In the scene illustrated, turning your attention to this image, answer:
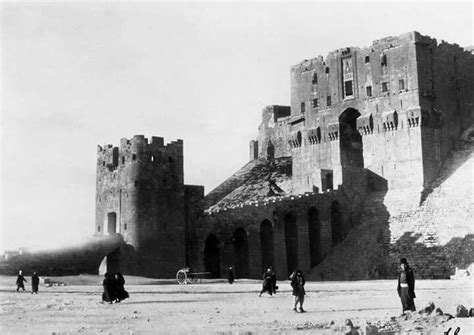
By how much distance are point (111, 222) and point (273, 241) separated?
11.5 m

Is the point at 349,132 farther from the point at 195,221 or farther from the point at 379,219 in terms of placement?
the point at 195,221

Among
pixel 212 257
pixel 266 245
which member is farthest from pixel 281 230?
pixel 212 257

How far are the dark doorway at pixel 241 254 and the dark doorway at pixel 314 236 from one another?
604cm

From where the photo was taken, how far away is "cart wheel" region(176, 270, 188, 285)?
4284 centimetres

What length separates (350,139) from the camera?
6456 cm

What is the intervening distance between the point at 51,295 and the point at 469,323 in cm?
1985

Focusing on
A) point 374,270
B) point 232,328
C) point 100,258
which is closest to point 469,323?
point 232,328

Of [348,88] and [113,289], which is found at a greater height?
[348,88]

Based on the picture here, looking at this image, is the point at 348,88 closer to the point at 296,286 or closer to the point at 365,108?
the point at 365,108

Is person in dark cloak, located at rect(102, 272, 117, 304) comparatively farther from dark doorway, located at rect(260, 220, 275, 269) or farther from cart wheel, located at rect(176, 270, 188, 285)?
dark doorway, located at rect(260, 220, 275, 269)

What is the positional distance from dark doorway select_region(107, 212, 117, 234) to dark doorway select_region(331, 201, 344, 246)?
17.5 meters

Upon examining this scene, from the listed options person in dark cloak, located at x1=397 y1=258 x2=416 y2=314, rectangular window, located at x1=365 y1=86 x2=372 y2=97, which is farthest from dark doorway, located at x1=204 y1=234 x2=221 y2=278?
person in dark cloak, located at x1=397 y1=258 x2=416 y2=314

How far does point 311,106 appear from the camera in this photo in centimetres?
6706

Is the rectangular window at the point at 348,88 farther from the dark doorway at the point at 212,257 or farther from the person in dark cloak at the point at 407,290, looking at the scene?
the person in dark cloak at the point at 407,290
